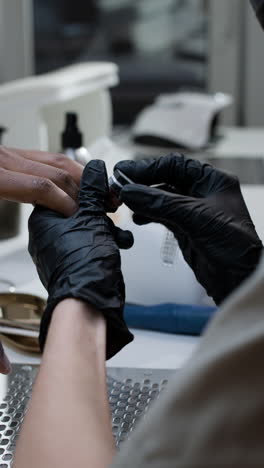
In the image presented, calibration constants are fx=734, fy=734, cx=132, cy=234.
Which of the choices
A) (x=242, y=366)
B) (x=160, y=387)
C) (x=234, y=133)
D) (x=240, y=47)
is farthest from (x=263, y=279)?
(x=240, y=47)

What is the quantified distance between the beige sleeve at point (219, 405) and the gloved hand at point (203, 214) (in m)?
0.38

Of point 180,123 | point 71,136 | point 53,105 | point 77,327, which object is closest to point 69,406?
point 77,327

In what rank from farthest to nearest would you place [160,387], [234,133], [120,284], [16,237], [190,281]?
[234,133]
[16,237]
[190,281]
[160,387]
[120,284]

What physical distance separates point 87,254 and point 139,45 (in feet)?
7.93

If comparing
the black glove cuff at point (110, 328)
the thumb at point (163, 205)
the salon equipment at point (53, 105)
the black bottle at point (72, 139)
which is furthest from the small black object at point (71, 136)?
the black glove cuff at point (110, 328)

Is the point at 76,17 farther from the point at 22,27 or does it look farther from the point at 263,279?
the point at 263,279

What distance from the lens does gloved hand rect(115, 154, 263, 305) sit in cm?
85

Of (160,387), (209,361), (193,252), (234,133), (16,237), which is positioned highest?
(209,361)

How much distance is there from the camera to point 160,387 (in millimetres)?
978

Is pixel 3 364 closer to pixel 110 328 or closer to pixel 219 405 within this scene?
pixel 110 328

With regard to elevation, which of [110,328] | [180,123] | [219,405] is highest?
[219,405]

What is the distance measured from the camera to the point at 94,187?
91cm

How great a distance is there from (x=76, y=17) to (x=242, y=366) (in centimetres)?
285

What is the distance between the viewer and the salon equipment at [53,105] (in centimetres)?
173
